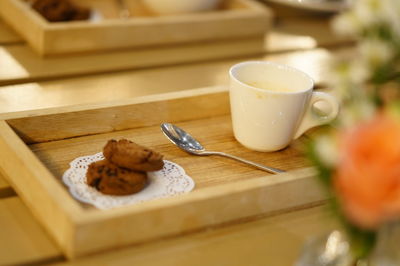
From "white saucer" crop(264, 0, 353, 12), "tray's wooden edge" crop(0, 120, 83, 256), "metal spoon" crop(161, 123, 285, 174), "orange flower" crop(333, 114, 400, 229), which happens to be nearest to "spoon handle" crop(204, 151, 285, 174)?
"metal spoon" crop(161, 123, 285, 174)

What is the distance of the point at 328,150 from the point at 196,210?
218mm

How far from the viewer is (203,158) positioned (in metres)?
0.83

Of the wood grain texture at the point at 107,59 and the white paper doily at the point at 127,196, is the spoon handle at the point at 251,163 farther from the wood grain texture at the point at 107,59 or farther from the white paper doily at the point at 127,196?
the wood grain texture at the point at 107,59

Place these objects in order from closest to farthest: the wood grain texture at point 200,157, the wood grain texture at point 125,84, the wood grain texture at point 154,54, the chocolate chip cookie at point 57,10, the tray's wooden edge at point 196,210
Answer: the tray's wooden edge at point 196,210, the wood grain texture at point 200,157, the wood grain texture at point 125,84, the wood grain texture at point 154,54, the chocolate chip cookie at point 57,10

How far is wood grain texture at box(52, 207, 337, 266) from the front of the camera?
65 cm

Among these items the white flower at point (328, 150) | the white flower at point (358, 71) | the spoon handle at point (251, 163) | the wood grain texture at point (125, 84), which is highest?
the white flower at point (358, 71)

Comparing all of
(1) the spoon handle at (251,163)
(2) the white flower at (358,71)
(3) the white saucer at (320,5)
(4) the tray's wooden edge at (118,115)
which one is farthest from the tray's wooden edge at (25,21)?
(2) the white flower at (358,71)

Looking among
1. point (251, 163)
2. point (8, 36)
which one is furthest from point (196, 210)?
point (8, 36)

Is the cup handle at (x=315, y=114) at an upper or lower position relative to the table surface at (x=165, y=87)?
upper

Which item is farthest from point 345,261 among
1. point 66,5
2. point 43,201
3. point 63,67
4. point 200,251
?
point 66,5

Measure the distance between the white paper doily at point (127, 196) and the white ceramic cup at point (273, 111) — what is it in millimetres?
106

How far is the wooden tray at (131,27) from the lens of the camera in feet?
3.71

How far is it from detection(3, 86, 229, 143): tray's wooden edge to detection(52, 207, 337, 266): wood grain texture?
0.76ft

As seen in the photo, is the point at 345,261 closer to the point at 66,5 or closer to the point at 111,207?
the point at 111,207
